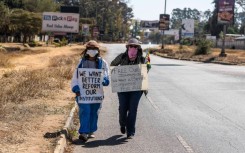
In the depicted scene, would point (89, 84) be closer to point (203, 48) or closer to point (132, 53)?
point (132, 53)

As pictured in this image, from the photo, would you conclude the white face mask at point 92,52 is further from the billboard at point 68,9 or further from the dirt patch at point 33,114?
the billboard at point 68,9

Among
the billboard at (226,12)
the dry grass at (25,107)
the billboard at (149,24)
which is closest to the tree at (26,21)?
the billboard at (226,12)

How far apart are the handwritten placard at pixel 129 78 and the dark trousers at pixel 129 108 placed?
0.40 ft

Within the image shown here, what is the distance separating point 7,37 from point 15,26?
37.7 ft

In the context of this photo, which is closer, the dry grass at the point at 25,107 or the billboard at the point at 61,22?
the dry grass at the point at 25,107

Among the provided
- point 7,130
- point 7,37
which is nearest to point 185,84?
point 7,130

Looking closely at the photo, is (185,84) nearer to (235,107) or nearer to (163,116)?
(235,107)

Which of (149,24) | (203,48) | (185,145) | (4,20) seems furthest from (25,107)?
(149,24)

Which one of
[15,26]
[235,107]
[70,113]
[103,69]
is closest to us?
[103,69]

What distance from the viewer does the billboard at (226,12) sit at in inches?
1897

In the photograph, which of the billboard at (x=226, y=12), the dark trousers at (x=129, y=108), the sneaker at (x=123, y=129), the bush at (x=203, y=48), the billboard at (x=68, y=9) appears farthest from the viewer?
the billboard at (x=68, y=9)

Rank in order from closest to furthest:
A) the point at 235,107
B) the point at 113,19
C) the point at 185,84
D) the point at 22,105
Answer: the point at 22,105 < the point at 235,107 < the point at 185,84 < the point at 113,19

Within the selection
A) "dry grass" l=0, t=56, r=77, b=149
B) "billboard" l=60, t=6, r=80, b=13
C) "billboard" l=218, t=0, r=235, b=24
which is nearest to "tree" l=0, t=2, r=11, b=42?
"billboard" l=60, t=6, r=80, b=13

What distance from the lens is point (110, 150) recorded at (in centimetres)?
775
